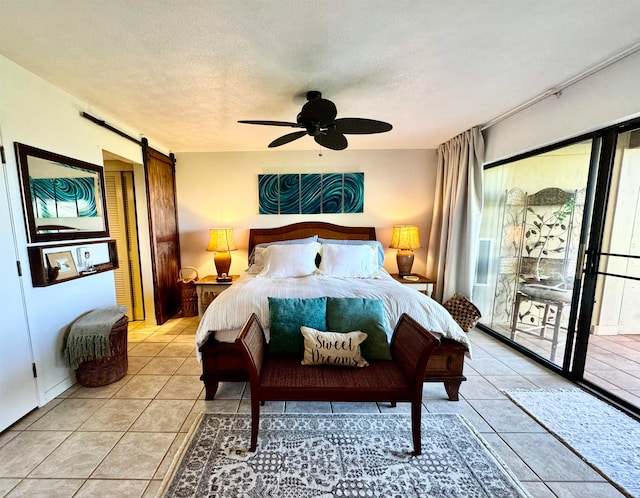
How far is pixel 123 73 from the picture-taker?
6.16ft

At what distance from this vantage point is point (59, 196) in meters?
2.09

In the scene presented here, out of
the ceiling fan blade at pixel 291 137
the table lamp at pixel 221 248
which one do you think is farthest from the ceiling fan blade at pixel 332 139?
the table lamp at pixel 221 248

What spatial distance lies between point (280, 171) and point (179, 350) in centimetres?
268

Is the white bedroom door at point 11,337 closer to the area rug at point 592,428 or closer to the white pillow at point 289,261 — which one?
the white pillow at point 289,261

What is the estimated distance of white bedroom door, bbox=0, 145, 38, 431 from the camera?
1659mm

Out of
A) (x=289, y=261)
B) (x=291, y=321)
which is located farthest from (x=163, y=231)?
(x=291, y=321)

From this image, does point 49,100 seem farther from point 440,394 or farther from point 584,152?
point 584,152

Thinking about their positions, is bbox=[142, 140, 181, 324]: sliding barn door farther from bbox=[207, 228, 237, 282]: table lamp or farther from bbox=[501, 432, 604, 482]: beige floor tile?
bbox=[501, 432, 604, 482]: beige floor tile

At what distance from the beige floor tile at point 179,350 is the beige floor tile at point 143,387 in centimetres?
38

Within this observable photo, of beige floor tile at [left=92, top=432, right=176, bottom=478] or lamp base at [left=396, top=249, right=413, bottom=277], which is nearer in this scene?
beige floor tile at [left=92, top=432, right=176, bottom=478]

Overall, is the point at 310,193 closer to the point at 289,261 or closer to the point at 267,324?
the point at 289,261

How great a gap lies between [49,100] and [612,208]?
183 inches

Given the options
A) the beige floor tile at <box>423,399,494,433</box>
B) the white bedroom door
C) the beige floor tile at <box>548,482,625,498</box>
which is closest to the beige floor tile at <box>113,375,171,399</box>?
the white bedroom door

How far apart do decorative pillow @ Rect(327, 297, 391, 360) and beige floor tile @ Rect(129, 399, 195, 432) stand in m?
1.22
